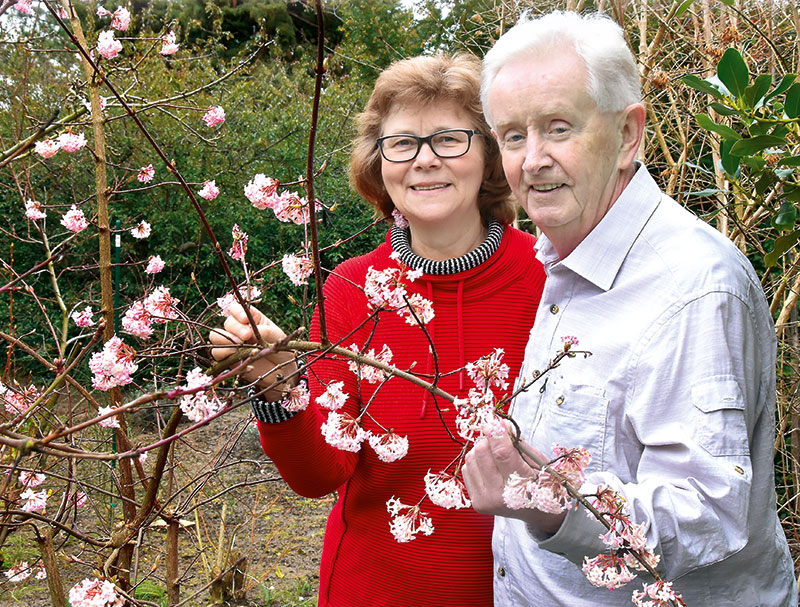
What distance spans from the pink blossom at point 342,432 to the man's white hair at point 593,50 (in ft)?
2.81

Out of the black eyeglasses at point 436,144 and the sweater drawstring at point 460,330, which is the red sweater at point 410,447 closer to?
the sweater drawstring at point 460,330

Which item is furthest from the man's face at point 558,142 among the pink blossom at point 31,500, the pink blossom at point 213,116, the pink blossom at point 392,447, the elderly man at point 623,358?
the pink blossom at point 213,116

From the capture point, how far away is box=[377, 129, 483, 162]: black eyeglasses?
6.72 ft

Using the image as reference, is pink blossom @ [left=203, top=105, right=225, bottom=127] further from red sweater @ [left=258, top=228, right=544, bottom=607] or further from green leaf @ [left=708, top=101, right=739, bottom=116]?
green leaf @ [left=708, top=101, right=739, bottom=116]

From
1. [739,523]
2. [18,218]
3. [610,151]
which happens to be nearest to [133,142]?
[18,218]

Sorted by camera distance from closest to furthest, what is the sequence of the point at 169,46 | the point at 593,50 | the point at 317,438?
the point at 593,50
the point at 317,438
the point at 169,46

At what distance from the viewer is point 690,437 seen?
3.85 ft

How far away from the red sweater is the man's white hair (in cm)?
71

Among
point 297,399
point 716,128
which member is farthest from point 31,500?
point 716,128

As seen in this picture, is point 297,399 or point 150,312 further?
point 297,399

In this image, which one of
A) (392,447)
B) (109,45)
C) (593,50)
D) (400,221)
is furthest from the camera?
(109,45)

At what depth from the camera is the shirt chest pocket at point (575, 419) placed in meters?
1.34

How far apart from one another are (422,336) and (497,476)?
0.85 metres

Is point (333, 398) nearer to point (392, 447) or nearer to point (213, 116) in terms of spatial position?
point (392, 447)
